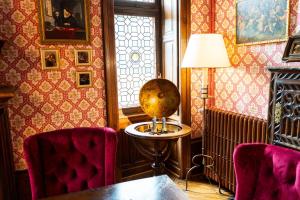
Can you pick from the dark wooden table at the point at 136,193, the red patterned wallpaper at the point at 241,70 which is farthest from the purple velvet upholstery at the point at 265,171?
the red patterned wallpaper at the point at 241,70

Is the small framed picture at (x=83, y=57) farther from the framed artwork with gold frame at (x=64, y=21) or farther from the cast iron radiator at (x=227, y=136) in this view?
the cast iron radiator at (x=227, y=136)

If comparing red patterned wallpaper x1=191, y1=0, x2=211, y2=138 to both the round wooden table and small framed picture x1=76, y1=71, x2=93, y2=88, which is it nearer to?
the round wooden table

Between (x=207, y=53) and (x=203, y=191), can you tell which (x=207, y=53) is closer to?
(x=207, y=53)

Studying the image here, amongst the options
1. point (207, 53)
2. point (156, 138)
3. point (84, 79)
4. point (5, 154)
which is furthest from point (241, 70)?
point (5, 154)

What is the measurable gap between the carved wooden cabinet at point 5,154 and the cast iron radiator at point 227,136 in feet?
6.78

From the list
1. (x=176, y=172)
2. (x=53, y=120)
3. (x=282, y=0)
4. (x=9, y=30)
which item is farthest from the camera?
(x=176, y=172)

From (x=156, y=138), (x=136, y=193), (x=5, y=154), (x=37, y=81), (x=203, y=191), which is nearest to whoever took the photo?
(x=136, y=193)

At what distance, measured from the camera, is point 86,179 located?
1.79 meters

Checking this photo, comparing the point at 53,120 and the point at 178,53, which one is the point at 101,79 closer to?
the point at 53,120

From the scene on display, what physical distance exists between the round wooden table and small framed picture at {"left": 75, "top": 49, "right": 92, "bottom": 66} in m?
0.83

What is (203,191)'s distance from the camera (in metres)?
3.01

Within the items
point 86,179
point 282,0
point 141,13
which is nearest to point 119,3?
point 141,13

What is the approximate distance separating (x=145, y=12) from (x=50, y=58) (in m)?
1.35

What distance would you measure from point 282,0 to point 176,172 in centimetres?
226
